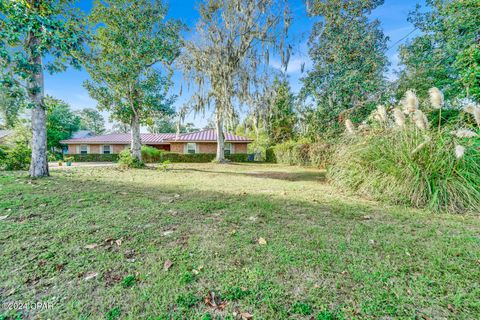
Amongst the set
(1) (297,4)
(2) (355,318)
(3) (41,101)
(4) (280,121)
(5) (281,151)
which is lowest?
(2) (355,318)

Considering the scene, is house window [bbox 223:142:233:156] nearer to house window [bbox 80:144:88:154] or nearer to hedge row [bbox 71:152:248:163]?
hedge row [bbox 71:152:248:163]

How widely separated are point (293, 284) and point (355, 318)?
47cm

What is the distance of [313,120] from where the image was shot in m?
11.9

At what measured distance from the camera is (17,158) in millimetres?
9469

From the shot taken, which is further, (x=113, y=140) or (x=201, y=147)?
(x=113, y=140)

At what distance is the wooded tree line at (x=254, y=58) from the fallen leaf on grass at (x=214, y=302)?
26.8 feet

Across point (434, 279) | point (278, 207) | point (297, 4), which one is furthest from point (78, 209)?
point (297, 4)

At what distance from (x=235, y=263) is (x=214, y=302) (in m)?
0.51

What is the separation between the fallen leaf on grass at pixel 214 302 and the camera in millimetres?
1460

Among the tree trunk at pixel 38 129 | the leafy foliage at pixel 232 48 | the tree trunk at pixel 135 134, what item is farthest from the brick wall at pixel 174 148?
the tree trunk at pixel 38 129

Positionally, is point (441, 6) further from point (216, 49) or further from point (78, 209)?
point (78, 209)

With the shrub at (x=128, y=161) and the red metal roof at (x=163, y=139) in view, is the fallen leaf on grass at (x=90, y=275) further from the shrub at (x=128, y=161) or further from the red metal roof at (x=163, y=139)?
the red metal roof at (x=163, y=139)

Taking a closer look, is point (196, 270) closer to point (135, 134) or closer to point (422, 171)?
point (422, 171)

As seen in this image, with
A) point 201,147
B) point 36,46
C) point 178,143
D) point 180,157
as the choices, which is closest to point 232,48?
point 36,46
